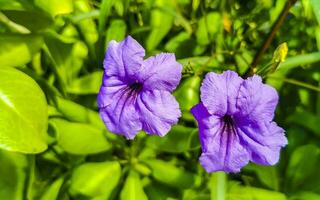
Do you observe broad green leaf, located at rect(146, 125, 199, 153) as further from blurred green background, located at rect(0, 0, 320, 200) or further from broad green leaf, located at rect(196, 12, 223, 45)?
broad green leaf, located at rect(196, 12, 223, 45)

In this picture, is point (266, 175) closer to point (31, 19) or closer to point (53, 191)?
point (53, 191)

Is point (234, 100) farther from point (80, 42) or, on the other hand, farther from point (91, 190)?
point (80, 42)

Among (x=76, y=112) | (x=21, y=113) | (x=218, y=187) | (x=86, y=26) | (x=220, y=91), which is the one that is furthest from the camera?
(x=86, y=26)

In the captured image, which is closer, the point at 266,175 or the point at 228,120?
the point at 228,120

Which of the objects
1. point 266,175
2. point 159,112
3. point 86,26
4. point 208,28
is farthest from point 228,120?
point 86,26

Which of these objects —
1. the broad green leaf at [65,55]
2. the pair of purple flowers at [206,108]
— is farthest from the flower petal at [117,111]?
the broad green leaf at [65,55]

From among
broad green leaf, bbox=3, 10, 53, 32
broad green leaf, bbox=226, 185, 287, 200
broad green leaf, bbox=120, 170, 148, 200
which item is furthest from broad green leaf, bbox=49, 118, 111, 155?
broad green leaf, bbox=226, 185, 287, 200

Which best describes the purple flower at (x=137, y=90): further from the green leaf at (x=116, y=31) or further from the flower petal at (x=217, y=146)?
the green leaf at (x=116, y=31)
